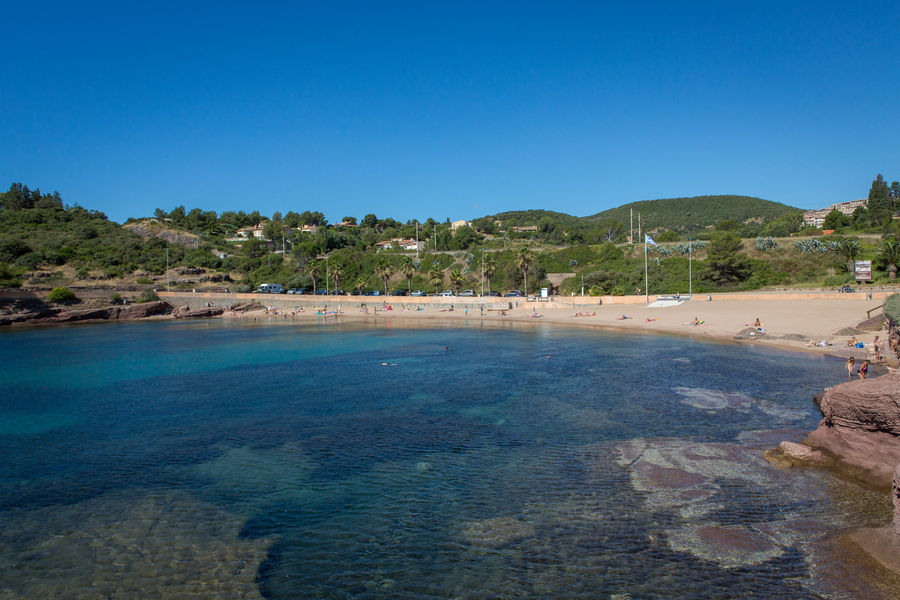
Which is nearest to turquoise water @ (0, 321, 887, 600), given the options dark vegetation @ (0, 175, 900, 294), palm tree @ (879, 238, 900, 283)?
palm tree @ (879, 238, 900, 283)

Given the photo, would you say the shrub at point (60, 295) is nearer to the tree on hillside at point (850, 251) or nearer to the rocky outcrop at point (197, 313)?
the rocky outcrop at point (197, 313)

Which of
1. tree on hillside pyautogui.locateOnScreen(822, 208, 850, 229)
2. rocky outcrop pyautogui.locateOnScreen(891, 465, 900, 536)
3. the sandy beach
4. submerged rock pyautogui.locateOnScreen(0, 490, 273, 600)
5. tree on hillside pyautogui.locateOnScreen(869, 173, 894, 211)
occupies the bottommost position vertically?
submerged rock pyautogui.locateOnScreen(0, 490, 273, 600)

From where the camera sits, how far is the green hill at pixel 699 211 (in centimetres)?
15400

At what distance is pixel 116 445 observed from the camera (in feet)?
51.5

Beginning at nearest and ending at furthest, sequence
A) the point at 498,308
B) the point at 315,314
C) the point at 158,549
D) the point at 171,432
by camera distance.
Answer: the point at 158,549 < the point at 171,432 < the point at 498,308 < the point at 315,314

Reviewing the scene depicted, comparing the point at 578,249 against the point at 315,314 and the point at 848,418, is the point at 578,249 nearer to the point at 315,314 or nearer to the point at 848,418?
the point at 315,314

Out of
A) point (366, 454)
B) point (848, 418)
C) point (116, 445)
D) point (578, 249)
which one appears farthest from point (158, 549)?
point (578, 249)

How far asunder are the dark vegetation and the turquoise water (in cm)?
4421

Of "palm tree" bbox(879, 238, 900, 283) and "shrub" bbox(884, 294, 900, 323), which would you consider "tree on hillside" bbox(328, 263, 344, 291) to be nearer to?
"palm tree" bbox(879, 238, 900, 283)

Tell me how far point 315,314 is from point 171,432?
177ft

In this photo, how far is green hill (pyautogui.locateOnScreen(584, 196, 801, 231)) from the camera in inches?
6063

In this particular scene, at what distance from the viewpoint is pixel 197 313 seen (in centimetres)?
7225

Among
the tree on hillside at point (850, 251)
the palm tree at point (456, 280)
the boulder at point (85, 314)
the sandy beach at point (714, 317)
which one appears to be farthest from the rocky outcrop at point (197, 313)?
the tree on hillside at point (850, 251)

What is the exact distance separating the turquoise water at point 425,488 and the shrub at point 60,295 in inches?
2147
